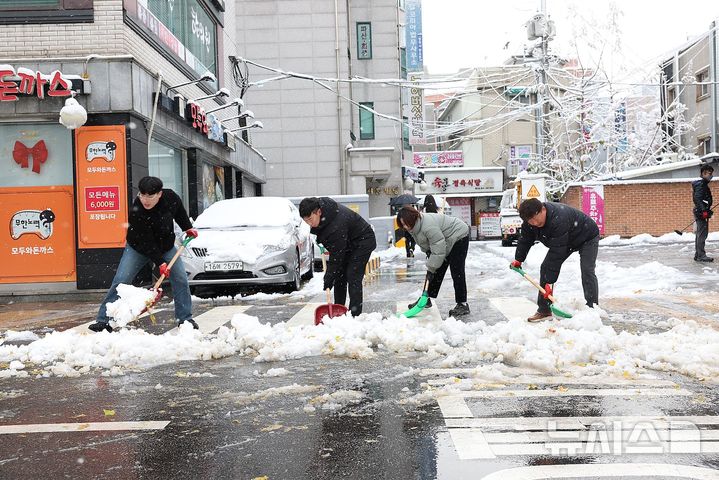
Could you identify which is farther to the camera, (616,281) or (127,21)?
(127,21)

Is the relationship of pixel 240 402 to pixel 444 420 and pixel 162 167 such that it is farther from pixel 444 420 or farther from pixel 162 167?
pixel 162 167

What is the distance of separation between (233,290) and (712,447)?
9.64 meters

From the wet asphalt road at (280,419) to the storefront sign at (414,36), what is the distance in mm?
48697

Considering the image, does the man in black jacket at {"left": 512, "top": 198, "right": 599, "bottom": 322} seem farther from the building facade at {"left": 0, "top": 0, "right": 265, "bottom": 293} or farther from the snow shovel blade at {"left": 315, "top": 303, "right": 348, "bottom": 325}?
the building facade at {"left": 0, "top": 0, "right": 265, "bottom": 293}

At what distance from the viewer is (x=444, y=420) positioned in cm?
375

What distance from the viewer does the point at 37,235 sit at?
41.6ft

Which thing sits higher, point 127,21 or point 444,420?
point 127,21

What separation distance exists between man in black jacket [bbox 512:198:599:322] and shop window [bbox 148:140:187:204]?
9080mm

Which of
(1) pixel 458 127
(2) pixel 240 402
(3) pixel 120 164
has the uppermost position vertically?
(1) pixel 458 127

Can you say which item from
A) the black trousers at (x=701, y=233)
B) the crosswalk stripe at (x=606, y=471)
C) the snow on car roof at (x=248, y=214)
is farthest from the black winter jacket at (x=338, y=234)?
the black trousers at (x=701, y=233)

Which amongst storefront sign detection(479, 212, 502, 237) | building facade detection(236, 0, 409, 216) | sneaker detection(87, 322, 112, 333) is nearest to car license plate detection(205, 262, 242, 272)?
sneaker detection(87, 322, 112, 333)

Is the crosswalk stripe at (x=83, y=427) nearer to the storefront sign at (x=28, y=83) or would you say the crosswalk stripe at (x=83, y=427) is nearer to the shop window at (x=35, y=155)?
the storefront sign at (x=28, y=83)

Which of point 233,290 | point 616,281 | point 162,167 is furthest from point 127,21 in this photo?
point 616,281

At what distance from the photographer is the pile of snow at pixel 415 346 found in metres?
4.96
